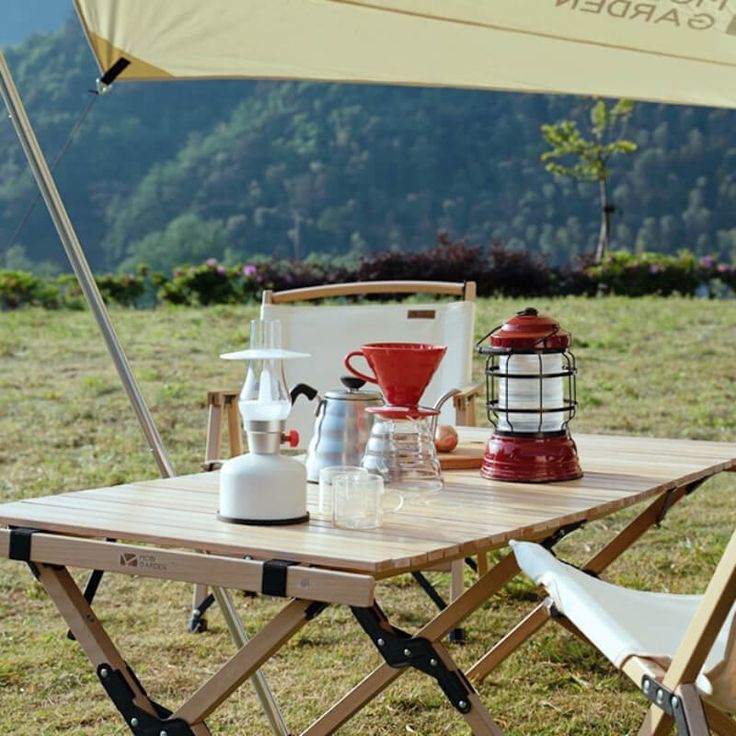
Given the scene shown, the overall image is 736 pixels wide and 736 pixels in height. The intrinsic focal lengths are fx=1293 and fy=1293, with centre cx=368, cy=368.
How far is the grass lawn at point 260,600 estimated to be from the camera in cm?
288

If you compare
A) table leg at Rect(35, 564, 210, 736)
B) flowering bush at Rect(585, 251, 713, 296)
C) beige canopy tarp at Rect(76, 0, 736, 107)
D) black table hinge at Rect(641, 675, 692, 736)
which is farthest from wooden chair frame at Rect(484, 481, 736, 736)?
flowering bush at Rect(585, 251, 713, 296)

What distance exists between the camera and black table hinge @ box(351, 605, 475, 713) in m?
1.75

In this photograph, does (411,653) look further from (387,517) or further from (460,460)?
(460,460)

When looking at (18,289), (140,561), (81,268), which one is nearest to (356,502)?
(140,561)

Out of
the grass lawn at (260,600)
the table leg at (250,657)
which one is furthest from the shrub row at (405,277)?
the table leg at (250,657)

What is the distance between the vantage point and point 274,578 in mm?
1609

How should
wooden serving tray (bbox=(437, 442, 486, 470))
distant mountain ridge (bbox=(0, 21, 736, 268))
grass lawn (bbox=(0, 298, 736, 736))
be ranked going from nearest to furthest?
wooden serving tray (bbox=(437, 442, 486, 470)) < grass lawn (bbox=(0, 298, 736, 736)) < distant mountain ridge (bbox=(0, 21, 736, 268))

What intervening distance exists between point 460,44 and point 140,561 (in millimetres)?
1693

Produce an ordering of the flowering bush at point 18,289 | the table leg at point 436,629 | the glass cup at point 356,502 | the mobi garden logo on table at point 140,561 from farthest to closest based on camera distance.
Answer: the flowering bush at point 18,289 → the table leg at point 436,629 → the glass cup at point 356,502 → the mobi garden logo on table at point 140,561

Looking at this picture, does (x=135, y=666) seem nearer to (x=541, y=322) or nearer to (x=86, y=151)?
(x=541, y=322)

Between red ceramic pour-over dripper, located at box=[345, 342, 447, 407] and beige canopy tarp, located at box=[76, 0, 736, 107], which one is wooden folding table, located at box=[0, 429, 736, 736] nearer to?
red ceramic pour-over dripper, located at box=[345, 342, 447, 407]

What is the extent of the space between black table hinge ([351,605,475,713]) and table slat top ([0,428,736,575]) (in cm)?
11

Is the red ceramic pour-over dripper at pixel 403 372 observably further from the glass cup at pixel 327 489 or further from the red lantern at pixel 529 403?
the glass cup at pixel 327 489

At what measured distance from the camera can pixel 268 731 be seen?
107 inches
